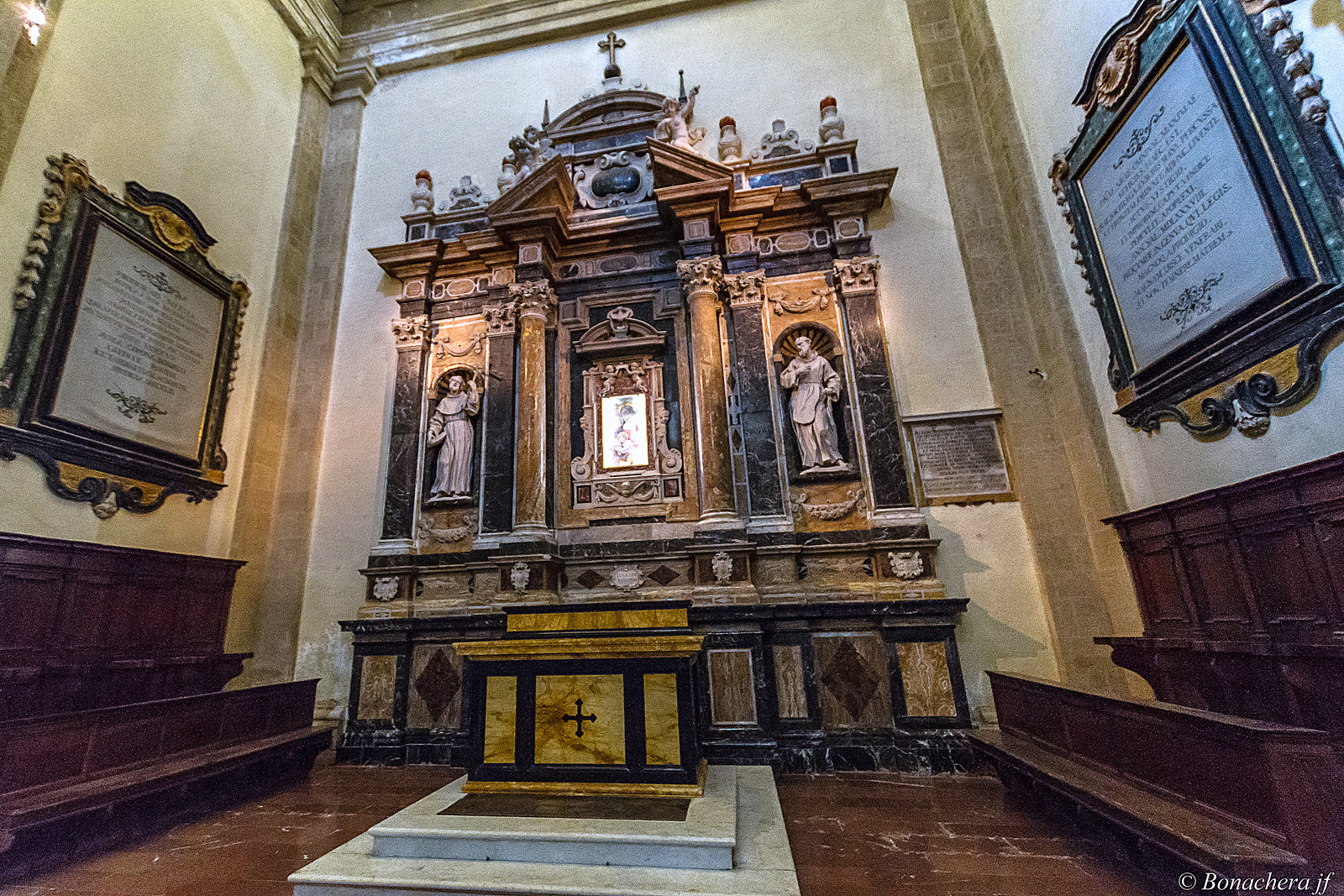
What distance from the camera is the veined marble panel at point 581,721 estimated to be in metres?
3.14

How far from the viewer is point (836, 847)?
10.2 feet

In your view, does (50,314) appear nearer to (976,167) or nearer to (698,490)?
(698,490)

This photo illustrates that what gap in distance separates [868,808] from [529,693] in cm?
224

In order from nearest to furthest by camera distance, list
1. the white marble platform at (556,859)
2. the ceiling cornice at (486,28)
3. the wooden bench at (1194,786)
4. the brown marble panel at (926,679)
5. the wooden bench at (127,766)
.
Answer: the wooden bench at (1194,786)
the white marble platform at (556,859)
the wooden bench at (127,766)
the brown marble panel at (926,679)
the ceiling cornice at (486,28)

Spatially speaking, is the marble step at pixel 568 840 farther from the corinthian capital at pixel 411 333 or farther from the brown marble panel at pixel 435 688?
the corinthian capital at pixel 411 333

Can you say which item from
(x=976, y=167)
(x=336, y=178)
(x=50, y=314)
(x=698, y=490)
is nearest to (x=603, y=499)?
(x=698, y=490)

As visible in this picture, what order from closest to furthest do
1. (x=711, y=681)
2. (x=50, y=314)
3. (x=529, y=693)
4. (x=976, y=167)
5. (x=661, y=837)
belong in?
(x=661, y=837), (x=529, y=693), (x=50, y=314), (x=711, y=681), (x=976, y=167)

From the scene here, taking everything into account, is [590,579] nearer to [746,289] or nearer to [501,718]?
[501,718]

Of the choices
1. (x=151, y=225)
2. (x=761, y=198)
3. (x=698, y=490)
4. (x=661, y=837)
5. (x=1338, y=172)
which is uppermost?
(x=761, y=198)

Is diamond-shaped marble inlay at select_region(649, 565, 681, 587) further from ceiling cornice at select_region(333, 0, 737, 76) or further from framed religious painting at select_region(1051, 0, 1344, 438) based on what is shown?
ceiling cornice at select_region(333, 0, 737, 76)

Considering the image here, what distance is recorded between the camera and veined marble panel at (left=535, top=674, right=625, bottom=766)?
123 inches

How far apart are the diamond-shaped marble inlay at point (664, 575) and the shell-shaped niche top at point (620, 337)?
92.2 inches

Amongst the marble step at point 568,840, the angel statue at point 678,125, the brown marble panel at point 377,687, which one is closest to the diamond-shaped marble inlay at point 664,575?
the brown marble panel at point 377,687

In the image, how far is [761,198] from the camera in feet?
21.1
